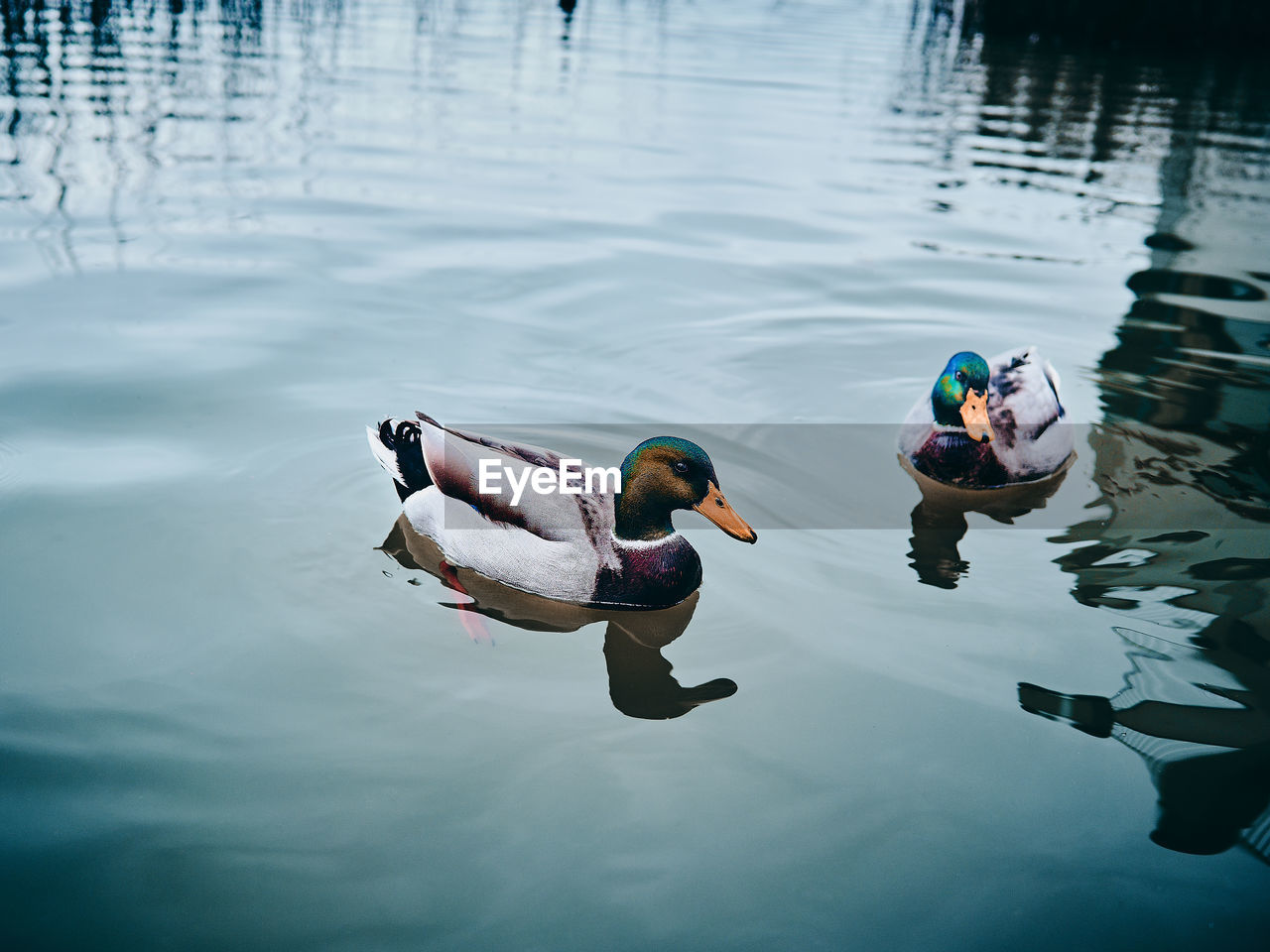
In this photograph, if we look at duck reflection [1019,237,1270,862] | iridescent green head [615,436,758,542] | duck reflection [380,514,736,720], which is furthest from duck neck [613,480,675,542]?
duck reflection [1019,237,1270,862]

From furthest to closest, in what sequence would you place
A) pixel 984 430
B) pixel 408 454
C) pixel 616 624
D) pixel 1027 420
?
pixel 1027 420
pixel 984 430
pixel 408 454
pixel 616 624

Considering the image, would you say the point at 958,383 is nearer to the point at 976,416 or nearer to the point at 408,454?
the point at 976,416

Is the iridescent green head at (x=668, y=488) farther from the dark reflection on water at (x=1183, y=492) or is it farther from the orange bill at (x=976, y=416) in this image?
the orange bill at (x=976, y=416)

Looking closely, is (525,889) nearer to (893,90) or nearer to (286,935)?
(286,935)

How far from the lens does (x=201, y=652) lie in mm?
3967

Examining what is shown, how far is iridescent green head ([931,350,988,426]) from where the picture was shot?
219 inches

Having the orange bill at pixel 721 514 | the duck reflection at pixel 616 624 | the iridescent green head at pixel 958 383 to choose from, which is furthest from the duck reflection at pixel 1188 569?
the duck reflection at pixel 616 624

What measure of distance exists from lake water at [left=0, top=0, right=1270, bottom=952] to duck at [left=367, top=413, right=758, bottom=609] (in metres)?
0.17

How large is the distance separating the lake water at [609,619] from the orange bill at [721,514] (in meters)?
0.41

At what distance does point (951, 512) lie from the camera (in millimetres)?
5520

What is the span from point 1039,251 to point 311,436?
21.9ft

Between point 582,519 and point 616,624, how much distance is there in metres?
0.43

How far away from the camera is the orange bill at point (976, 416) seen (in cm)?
544
